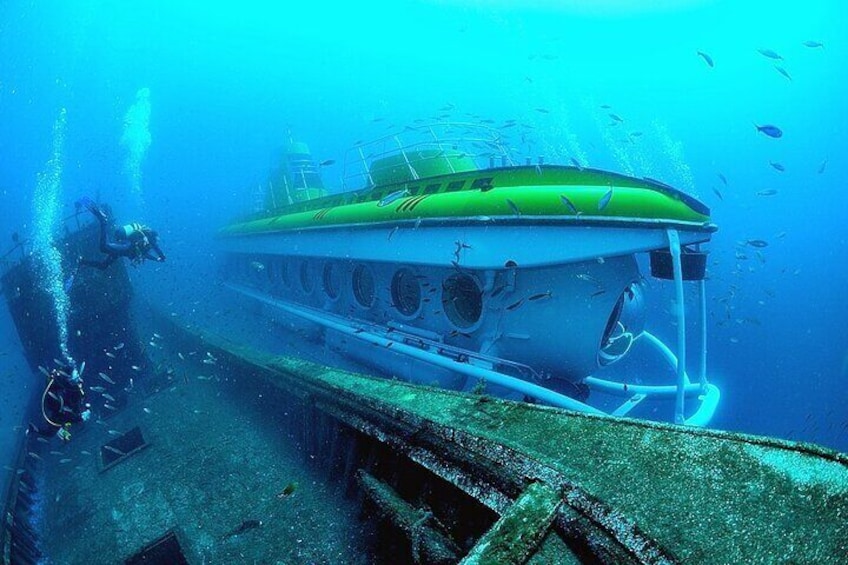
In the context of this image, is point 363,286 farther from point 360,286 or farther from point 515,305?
point 515,305

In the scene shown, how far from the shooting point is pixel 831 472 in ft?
4.60

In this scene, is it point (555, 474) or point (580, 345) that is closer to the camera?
point (555, 474)

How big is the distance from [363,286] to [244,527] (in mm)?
5643

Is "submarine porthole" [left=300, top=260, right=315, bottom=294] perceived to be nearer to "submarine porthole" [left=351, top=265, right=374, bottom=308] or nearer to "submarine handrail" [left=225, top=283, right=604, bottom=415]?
"submarine handrail" [left=225, top=283, right=604, bottom=415]

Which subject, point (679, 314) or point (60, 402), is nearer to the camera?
point (679, 314)

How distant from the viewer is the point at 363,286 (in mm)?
8797

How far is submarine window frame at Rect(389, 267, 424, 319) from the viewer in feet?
24.1

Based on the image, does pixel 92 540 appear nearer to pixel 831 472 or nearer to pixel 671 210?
pixel 831 472

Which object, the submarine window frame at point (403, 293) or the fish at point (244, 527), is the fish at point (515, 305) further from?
the fish at point (244, 527)

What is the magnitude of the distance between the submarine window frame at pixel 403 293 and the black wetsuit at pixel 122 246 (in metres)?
5.88

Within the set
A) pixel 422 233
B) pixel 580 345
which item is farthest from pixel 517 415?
pixel 422 233

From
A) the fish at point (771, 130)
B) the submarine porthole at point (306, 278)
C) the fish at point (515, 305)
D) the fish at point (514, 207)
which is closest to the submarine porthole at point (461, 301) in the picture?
the fish at point (515, 305)

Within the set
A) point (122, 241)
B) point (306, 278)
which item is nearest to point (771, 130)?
point (306, 278)

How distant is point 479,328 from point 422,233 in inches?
67.3
